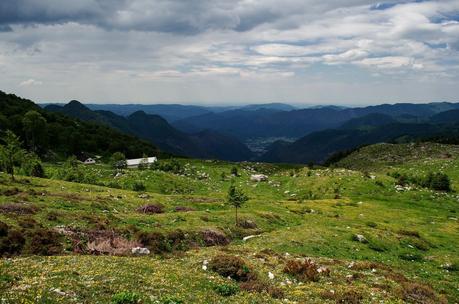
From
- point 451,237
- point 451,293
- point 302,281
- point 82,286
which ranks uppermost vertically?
point 82,286

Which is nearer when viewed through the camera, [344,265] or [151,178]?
[344,265]

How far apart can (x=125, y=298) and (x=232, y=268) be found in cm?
924

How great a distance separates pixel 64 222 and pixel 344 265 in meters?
23.4

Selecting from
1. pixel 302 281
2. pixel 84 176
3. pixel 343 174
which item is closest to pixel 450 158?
pixel 343 174

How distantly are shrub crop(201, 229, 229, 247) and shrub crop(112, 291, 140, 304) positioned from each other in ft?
62.7

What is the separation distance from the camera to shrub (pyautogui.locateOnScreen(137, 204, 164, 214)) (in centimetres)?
4641

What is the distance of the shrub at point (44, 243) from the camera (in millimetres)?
24594

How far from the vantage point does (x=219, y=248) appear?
3219cm

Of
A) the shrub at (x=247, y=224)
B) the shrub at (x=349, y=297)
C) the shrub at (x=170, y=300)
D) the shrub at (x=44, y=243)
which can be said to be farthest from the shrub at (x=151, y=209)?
the shrub at (x=170, y=300)

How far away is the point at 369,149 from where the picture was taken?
187 meters

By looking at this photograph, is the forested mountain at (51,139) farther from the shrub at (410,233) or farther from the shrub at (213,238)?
the shrub at (410,233)

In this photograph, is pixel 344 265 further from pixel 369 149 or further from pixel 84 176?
pixel 369 149

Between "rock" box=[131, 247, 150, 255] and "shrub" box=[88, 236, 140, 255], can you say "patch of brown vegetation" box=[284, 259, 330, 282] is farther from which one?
"shrub" box=[88, 236, 140, 255]

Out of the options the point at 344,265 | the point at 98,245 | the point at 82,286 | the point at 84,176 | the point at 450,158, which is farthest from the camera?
the point at 450,158
